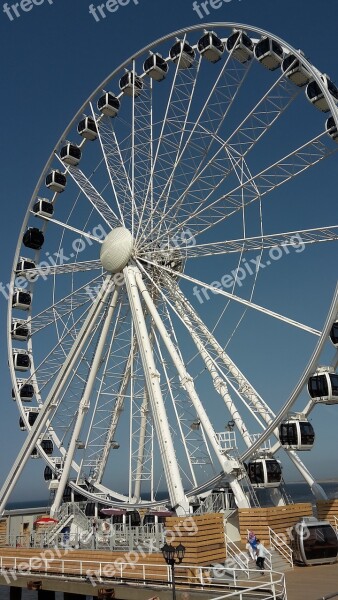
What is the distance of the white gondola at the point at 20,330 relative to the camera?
33.5 m

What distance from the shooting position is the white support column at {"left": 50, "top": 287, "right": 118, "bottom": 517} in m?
27.1

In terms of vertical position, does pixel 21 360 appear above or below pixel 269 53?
below

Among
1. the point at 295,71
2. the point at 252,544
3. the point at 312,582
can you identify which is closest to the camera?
the point at 312,582

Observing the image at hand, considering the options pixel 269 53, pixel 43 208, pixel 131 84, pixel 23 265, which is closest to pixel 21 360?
pixel 23 265

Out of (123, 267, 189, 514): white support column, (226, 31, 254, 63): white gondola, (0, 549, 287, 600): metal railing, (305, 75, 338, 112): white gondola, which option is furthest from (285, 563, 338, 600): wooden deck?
(226, 31, 254, 63): white gondola

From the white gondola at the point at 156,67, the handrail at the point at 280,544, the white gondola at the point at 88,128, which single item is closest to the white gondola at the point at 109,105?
the white gondola at the point at 88,128

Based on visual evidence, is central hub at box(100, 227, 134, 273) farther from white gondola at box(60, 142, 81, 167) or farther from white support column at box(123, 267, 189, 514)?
white gondola at box(60, 142, 81, 167)

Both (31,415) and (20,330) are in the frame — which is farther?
(20,330)

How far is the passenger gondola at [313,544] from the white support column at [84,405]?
12110 millimetres

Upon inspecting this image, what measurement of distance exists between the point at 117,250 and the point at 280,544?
14224mm

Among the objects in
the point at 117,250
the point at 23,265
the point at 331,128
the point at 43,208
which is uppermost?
the point at 43,208

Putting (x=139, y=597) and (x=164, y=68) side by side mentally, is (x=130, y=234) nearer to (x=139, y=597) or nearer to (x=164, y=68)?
(x=164, y=68)

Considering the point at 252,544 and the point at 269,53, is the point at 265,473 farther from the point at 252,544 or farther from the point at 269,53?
the point at 269,53

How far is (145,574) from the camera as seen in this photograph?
17.5m
